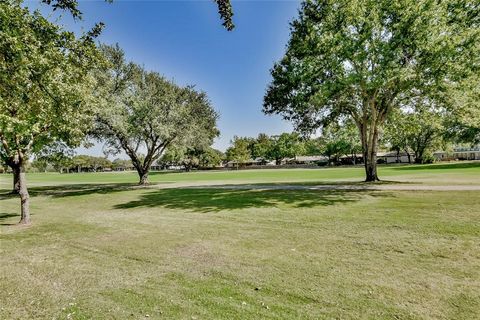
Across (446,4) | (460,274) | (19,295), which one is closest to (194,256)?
(19,295)

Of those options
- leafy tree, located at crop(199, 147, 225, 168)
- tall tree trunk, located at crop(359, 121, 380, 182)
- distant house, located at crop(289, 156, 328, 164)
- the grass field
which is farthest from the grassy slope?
distant house, located at crop(289, 156, 328, 164)

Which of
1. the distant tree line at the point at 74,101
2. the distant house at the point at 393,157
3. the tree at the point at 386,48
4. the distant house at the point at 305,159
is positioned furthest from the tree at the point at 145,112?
the distant house at the point at 305,159

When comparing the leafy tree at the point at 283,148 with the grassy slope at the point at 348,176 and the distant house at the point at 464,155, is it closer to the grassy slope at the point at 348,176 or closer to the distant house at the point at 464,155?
the distant house at the point at 464,155

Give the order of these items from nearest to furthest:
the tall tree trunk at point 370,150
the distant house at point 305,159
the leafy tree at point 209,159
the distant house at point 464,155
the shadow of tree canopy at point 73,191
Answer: the tall tree trunk at point 370,150, the shadow of tree canopy at point 73,191, the distant house at point 464,155, the leafy tree at point 209,159, the distant house at point 305,159

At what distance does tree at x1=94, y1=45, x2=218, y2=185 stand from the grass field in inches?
665

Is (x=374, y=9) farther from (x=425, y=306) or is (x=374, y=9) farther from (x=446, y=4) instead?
(x=425, y=306)

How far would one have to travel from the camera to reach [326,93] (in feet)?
59.2

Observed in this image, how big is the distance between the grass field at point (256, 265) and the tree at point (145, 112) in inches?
665

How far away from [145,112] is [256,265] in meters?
25.2

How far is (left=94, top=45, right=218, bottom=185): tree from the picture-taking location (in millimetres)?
29031

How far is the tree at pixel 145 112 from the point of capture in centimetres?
2903

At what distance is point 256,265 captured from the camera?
721 cm

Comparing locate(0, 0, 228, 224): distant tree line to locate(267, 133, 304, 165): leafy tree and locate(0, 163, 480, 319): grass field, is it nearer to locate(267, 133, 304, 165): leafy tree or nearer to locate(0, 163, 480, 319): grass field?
locate(0, 163, 480, 319): grass field

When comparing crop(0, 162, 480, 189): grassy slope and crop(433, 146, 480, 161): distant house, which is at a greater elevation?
crop(433, 146, 480, 161): distant house
